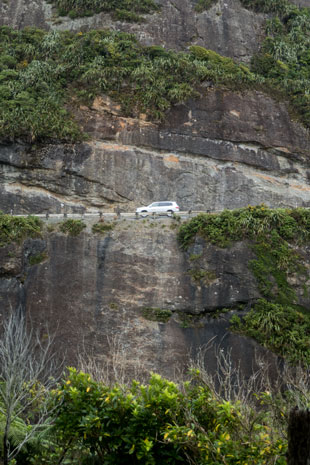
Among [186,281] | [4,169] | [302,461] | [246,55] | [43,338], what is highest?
[246,55]

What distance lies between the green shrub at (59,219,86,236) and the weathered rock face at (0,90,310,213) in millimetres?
5270

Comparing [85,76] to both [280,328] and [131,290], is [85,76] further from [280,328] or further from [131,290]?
[280,328]

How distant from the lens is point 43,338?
25172 mm

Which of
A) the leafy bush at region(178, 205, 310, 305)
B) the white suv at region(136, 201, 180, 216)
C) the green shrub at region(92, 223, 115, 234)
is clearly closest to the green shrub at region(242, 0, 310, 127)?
the leafy bush at region(178, 205, 310, 305)

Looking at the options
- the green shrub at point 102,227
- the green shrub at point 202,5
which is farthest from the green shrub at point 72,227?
the green shrub at point 202,5

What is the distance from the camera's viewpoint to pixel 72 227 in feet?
92.0

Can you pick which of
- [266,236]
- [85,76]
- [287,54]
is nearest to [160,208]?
[266,236]

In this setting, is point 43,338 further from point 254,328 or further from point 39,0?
point 39,0

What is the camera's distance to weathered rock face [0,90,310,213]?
34.0 metres

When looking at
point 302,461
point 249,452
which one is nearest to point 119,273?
point 249,452

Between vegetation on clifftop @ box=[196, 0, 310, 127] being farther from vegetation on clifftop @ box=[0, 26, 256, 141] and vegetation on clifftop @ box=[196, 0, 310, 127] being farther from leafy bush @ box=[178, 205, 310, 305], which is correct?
leafy bush @ box=[178, 205, 310, 305]

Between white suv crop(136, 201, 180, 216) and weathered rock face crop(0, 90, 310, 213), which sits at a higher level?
weathered rock face crop(0, 90, 310, 213)

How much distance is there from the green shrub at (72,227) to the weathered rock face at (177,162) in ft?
17.3

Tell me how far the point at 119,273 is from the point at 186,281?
10.7 ft
